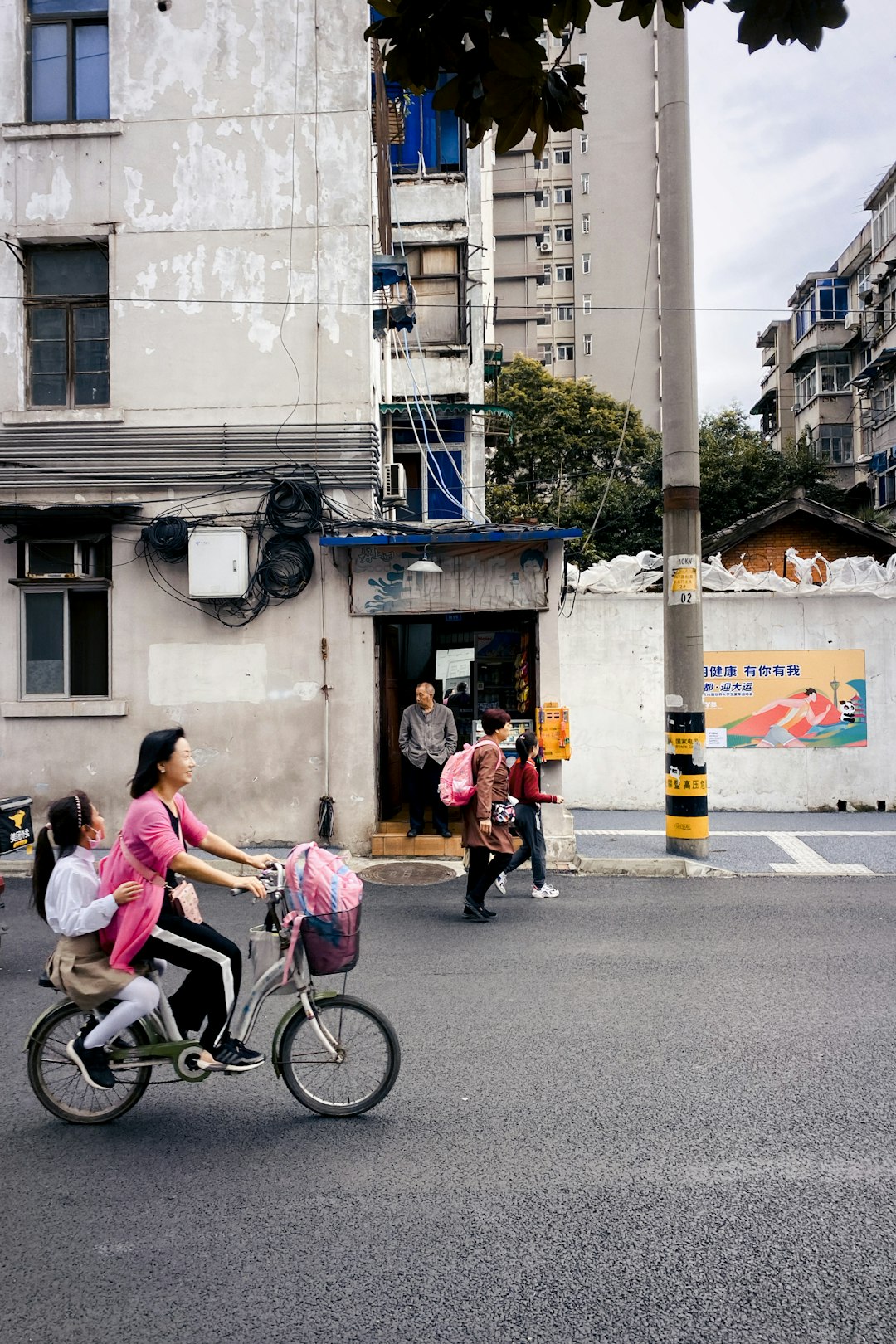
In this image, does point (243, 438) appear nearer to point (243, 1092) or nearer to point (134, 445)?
point (134, 445)

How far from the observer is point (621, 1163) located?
4297mm

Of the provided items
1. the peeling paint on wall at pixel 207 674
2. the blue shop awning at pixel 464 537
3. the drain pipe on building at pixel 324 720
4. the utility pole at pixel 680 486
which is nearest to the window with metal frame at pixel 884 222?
the utility pole at pixel 680 486

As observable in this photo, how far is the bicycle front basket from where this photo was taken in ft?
15.2

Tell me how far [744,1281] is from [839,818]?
39.3ft

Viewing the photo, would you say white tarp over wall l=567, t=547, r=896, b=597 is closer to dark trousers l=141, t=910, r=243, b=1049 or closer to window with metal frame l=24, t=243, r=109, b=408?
window with metal frame l=24, t=243, r=109, b=408

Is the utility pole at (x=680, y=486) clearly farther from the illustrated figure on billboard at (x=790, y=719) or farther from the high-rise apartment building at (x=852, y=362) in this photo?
the high-rise apartment building at (x=852, y=362)

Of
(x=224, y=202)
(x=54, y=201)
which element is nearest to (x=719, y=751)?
(x=224, y=202)

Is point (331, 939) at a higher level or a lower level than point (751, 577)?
lower

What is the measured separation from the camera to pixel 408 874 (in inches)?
451

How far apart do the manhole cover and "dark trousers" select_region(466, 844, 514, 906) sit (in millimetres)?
1777

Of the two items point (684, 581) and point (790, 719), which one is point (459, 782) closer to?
point (684, 581)

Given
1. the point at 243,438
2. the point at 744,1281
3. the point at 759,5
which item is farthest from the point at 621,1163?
the point at 243,438

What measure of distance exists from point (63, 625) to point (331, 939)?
365 inches

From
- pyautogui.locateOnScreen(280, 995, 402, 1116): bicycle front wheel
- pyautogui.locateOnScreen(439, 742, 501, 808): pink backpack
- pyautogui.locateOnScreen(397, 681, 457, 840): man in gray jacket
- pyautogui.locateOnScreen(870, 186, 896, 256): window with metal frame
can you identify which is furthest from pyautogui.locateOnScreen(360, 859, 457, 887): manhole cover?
pyautogui.locateOnScreen(870, 186, 896, 256): window with metal frame
